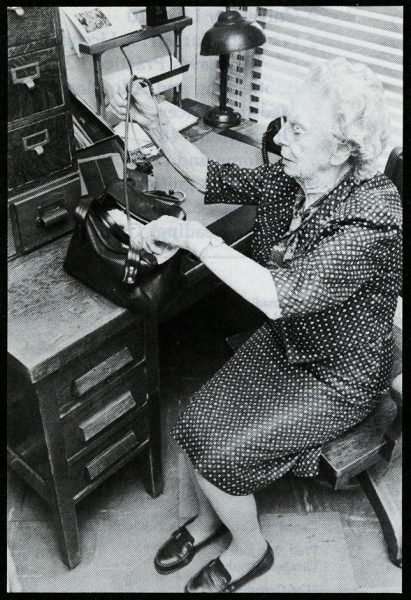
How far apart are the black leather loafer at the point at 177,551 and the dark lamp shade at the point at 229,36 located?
180 cm

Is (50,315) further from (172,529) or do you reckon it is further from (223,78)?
(223,78)

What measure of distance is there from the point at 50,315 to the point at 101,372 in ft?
0.80

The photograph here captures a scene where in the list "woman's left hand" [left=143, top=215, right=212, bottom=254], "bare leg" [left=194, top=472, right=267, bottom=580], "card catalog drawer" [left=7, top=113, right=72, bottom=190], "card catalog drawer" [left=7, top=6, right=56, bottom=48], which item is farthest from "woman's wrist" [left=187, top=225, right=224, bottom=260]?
"bare leg" [left=194, top=472, right=267, bottom=580]

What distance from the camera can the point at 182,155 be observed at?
7.14ft

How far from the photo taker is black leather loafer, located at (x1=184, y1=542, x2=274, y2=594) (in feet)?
7.07

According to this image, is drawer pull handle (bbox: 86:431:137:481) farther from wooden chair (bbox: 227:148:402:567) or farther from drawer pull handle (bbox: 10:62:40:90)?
drawer pull handle (bbox: 10:62:40:90)

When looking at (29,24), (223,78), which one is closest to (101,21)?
(223,78)

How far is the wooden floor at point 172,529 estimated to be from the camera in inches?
86.4

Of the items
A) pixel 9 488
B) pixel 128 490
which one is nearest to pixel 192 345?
pixel 128 490

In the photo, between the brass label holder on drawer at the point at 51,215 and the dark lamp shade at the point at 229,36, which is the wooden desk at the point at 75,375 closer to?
the brass label holder on drawer at the point at 51,215

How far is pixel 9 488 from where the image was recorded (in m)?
2.49

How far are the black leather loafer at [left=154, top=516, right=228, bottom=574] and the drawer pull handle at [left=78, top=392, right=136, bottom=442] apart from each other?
0.56 m

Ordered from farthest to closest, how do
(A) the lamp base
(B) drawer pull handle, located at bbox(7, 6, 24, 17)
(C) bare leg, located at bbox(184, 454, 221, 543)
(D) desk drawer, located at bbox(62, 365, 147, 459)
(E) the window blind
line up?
(A) the lamp base
(E) the window blind
(C) bare leg, located at bbox(184, 454, 221, 543)
(D) desk drawer, located at bbox(62, 365, 147, 459)
(B) drawer pull handle, located at bbox(7, 6, 24, 17)

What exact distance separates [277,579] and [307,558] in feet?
0.45
